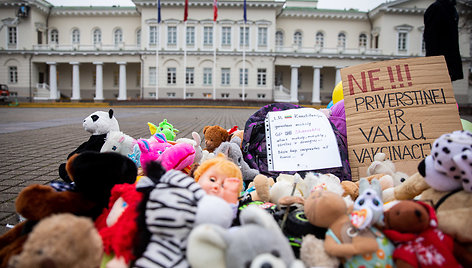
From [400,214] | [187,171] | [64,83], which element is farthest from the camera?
[64,83]

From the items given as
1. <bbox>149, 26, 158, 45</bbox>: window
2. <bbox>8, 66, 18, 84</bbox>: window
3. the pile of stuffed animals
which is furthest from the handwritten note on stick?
<bbox>8, 66, 18, 84</bbox>: window

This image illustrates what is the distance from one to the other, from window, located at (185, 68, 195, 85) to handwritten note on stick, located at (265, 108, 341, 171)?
32.0 meters

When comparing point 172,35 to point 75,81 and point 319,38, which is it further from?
point 319,38

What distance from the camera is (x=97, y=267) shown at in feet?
3.84

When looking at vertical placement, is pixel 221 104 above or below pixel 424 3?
below

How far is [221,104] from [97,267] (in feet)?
83.9

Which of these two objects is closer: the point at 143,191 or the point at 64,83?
the point at 143,191

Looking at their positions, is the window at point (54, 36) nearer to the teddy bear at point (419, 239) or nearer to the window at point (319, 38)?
the window at point (319, 38)

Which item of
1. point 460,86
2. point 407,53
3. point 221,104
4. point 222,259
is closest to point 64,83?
point 221,104

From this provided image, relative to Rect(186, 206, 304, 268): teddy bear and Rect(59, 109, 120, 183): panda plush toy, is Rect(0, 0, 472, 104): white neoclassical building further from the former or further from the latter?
Rect(186, 206, 304, 268): teddy bear

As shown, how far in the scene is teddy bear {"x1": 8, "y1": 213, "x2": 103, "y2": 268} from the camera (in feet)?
3.32

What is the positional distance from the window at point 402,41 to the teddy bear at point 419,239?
128 feet

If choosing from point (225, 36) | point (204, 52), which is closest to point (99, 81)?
point (204, 52)

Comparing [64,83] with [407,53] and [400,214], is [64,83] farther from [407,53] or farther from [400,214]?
[400,214]
